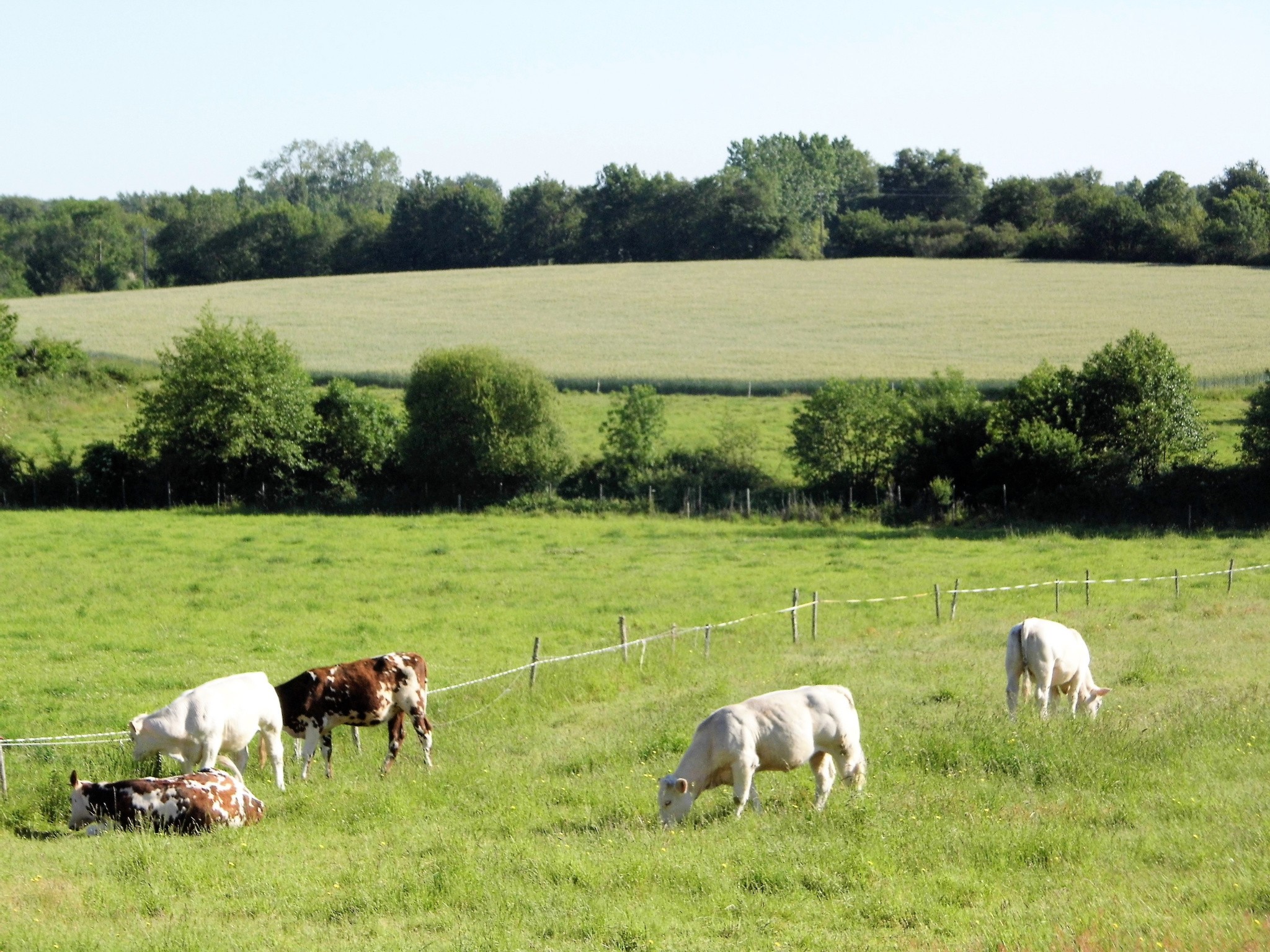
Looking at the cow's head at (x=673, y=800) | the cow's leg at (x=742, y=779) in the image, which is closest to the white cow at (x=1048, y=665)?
the cow's leg at (x=742, y=779)

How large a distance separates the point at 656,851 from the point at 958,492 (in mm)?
34791

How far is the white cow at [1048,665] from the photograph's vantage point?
14.9 m

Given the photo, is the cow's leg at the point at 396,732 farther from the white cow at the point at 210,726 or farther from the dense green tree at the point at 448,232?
the dense green tree at the point at 448,232

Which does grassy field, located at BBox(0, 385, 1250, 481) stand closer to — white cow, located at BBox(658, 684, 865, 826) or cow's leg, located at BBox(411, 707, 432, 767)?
cow's leg, located at BBox(411, 707, 432, 767)

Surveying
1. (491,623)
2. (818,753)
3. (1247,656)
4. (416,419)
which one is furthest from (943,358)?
(818,753)

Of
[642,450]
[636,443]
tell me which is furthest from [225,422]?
[642,450]

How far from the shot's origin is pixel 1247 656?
59.9 feet

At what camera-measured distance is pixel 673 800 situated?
11.0 meters

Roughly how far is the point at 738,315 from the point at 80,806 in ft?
220

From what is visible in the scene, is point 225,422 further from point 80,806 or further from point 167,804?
point 167,804

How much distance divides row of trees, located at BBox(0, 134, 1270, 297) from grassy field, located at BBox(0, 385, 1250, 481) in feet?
152

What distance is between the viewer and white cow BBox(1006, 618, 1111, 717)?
48.8 ft

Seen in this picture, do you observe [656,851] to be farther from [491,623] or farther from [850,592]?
[850,592]

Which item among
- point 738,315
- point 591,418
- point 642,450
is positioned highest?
point 738,315
